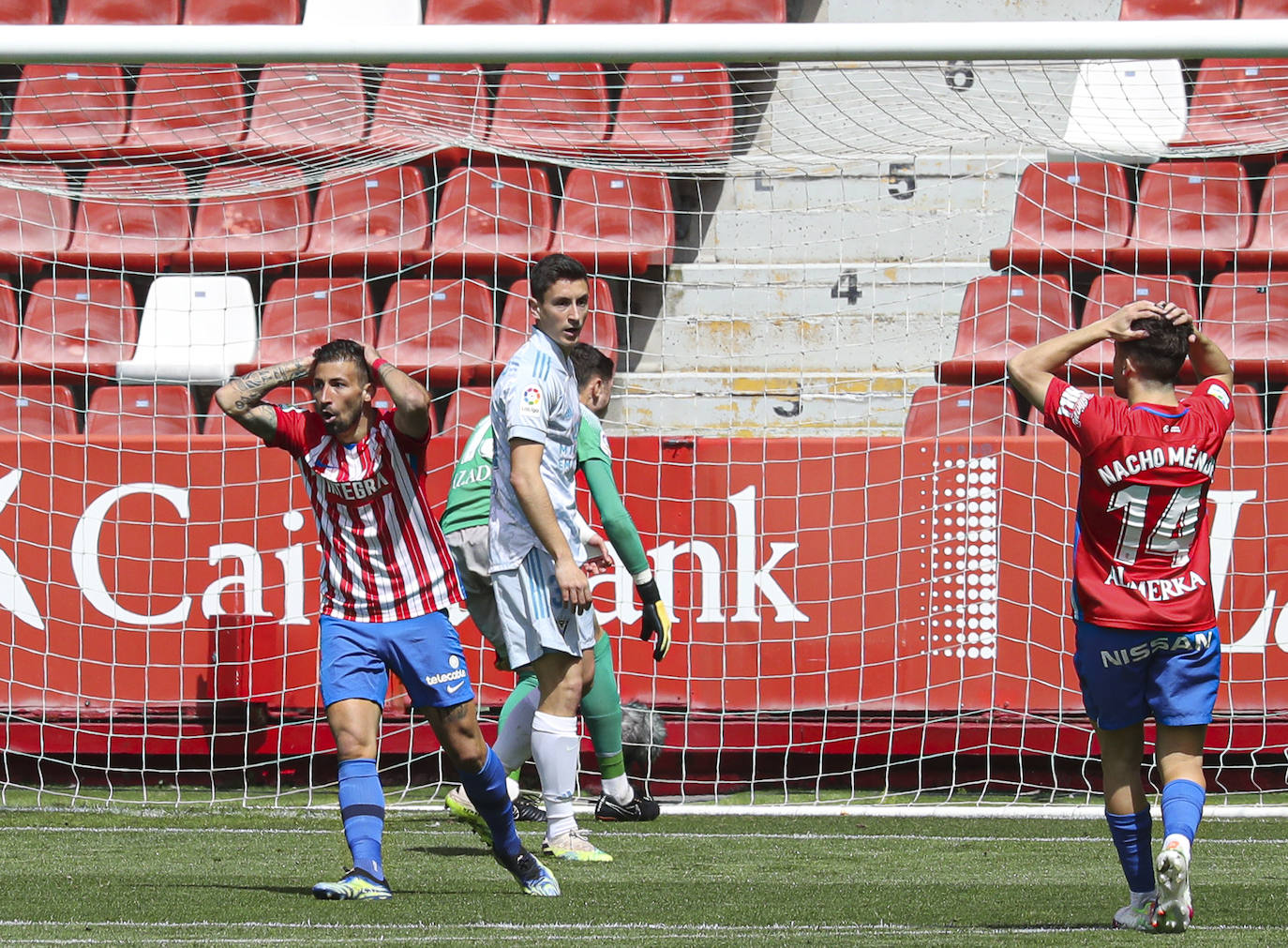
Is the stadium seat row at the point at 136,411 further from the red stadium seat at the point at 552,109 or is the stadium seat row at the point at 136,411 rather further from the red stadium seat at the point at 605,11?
the red stadium seat at the point at 605,11

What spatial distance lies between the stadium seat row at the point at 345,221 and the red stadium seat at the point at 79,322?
0.16 m

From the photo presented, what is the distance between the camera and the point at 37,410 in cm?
757

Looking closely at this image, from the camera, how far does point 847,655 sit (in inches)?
268

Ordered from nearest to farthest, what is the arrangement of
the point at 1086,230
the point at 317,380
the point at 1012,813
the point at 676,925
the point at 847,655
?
the point at 676,925, the point at 317,380, the point at 1012,813, the point at 847,655, the point at 1086,230

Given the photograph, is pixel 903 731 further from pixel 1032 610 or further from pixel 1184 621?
pixel 1184 621

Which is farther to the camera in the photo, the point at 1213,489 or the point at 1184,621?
the point at 1213,489

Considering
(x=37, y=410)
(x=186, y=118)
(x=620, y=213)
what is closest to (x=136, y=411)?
(x=37, y=410)

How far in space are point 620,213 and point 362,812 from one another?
16.3ft

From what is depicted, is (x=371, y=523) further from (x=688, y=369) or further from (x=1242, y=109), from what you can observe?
(x=1242, y=109)

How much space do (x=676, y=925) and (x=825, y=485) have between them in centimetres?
323

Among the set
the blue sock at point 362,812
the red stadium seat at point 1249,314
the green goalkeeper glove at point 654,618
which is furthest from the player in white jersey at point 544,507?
the red stadium seat at point 1249,314

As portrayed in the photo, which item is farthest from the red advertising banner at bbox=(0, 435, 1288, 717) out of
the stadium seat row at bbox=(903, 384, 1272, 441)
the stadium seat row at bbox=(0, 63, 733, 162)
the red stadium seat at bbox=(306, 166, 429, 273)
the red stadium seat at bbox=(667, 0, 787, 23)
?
the red stadium seat at bbox=(667, 0, 787, 23)

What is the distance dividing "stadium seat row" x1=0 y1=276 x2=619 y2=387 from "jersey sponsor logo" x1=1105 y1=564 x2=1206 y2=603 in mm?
3964

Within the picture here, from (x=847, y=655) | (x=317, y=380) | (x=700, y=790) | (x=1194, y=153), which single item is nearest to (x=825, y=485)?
(x=847, y=655)
